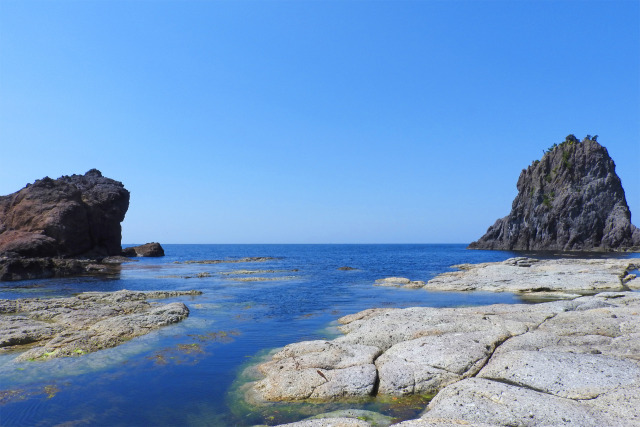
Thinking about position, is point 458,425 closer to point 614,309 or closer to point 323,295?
point 614,309

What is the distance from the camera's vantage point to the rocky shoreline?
7.70 metres

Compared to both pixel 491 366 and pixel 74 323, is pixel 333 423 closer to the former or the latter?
pixel 491 366

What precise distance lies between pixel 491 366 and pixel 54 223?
75.9m

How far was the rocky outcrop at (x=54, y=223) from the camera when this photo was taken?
61.2 meters

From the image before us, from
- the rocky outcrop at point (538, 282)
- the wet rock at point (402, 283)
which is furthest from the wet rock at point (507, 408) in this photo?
the wet rock at point (402, 283)

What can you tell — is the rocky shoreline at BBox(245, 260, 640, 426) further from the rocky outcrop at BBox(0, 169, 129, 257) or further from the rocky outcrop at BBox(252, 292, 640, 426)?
the rocky outcrop at BBox(0, 169, 129, 257)

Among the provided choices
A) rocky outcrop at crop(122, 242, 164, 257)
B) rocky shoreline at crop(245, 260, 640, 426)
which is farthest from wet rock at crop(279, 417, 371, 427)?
rocky outcrop at crop(122, 242, 164, 257)

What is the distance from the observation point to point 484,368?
33.9 ft

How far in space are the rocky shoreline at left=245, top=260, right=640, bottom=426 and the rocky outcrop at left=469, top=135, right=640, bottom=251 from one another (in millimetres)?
113274

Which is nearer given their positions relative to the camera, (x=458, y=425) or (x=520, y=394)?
(x=458, y=425)

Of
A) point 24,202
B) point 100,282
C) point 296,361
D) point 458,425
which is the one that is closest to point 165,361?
point 296,361

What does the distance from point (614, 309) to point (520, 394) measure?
10.7 meters

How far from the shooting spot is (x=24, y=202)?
69.9 m

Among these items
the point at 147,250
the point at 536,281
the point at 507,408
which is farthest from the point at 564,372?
the point at 147,250
